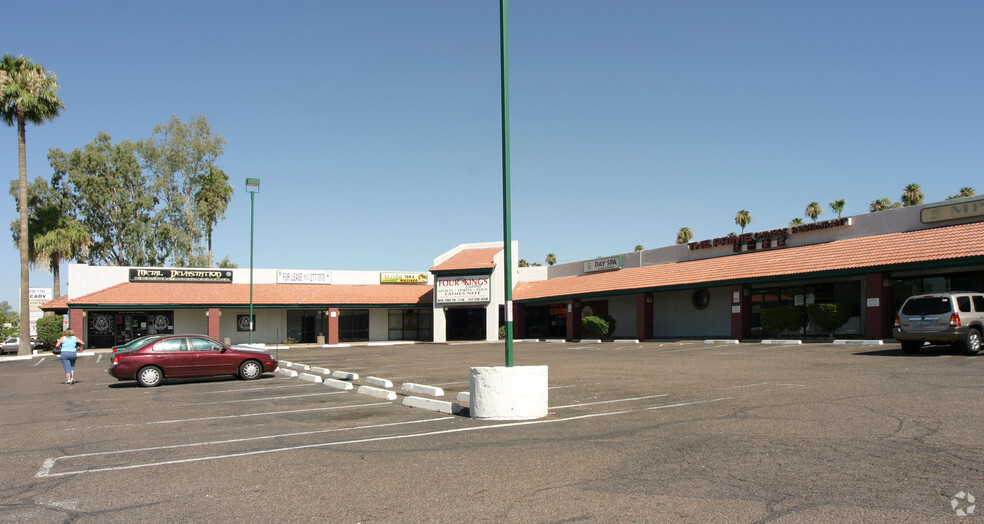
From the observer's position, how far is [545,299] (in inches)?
1708

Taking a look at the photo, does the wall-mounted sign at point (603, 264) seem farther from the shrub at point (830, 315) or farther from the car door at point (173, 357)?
the car door at point (173, 357)

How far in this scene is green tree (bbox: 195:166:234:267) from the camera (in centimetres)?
5947

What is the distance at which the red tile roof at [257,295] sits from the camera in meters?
41.8

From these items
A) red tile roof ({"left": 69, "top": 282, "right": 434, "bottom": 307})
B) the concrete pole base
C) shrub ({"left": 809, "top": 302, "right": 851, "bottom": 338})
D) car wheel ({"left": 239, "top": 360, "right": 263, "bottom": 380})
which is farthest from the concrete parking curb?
red tile roof ({"left": 69, "top": 282, "right": 434, "bottom": 307})

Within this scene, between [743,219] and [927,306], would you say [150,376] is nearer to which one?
[927,306]

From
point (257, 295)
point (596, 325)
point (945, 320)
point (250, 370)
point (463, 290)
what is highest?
point (463, 290)

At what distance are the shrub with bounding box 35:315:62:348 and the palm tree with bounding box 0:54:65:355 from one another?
4.10 m

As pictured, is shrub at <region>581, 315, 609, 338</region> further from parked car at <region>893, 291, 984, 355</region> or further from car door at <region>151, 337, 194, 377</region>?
car door at <region>151, 337, 194, 377</region>

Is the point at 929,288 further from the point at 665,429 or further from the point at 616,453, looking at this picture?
the point at 616,453

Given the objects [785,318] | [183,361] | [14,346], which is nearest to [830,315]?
[785,318]

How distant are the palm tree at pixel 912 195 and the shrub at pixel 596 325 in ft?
109

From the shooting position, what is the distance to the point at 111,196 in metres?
57.5

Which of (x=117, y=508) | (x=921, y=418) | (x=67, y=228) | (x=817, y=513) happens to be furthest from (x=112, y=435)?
(x=67, y=228)

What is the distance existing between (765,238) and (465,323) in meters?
24.9
